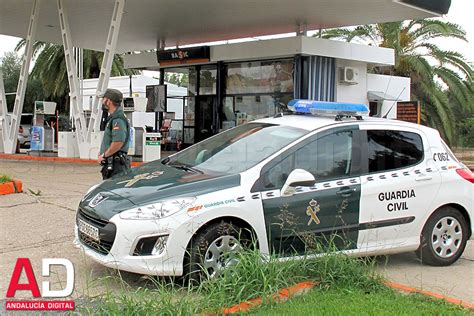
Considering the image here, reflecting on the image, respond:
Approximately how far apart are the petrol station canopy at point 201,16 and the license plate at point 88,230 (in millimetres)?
11212

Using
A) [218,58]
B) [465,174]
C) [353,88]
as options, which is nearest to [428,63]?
[353,88]

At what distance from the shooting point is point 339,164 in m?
5.43

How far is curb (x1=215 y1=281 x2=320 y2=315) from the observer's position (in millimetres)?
3891

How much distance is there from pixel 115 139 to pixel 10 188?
3817 mm

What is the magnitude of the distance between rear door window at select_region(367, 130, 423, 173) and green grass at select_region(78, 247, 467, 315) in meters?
1.31

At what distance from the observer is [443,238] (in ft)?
19.4

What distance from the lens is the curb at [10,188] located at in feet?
29.7

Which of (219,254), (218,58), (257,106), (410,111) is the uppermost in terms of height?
(218,58)

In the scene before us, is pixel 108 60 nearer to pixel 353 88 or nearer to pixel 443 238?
pixel 353 88

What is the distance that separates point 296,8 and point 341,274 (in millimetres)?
12790

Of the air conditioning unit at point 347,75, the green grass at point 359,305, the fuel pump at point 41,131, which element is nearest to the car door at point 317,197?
the green grass at point 359,305

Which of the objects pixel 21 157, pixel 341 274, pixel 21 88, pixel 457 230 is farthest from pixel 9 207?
pixel 21 88

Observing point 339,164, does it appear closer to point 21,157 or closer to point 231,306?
point 231,306
